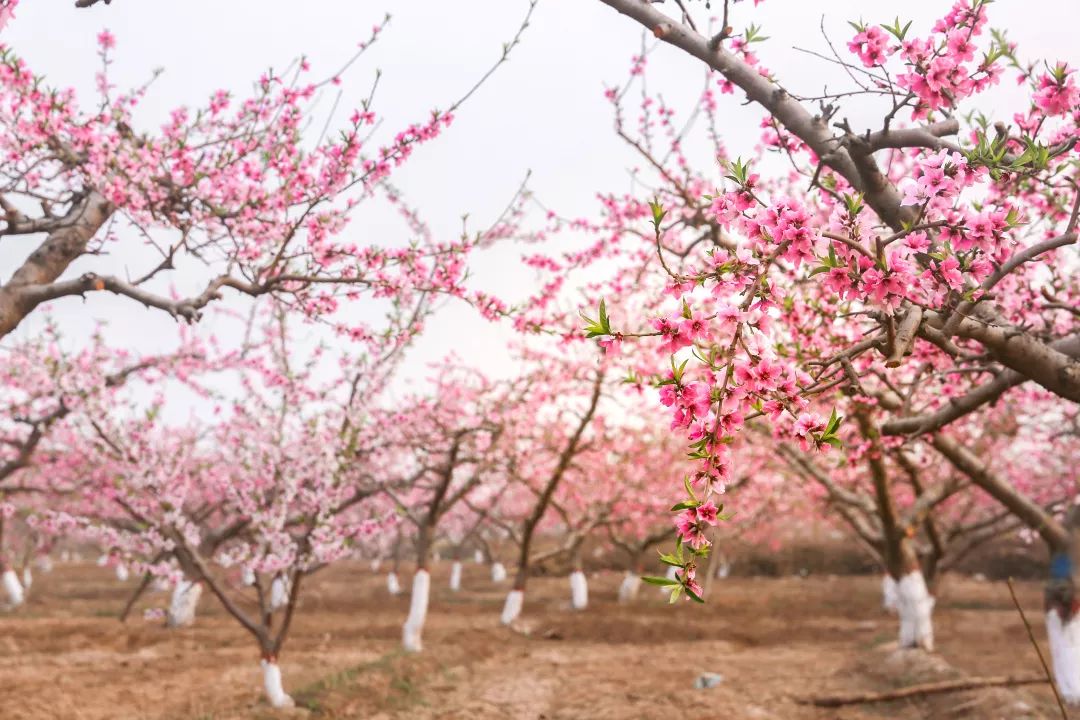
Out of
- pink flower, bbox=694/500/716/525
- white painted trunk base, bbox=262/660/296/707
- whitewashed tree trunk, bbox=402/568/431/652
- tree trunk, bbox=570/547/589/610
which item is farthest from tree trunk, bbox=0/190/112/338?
tree trunk, bbox=570/547/589/610

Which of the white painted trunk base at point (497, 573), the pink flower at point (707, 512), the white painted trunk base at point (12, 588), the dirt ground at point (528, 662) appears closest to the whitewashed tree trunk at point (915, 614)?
the dirt ground at point (528, 662)

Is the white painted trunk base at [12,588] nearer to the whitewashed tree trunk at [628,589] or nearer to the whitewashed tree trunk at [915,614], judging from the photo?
the whitewashed tree trunk at [628,589]

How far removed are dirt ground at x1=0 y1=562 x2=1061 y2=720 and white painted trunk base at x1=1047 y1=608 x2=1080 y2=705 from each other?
35 cm

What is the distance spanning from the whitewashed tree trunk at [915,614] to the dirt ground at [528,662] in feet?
1.31

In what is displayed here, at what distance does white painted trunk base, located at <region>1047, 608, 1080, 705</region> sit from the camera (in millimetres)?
8359

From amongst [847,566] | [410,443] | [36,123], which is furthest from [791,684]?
[847,566]

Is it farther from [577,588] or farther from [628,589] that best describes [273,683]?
[628,589]

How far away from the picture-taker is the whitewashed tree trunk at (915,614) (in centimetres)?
1176

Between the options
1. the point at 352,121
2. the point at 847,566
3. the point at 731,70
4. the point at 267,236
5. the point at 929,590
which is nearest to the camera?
the point at 731,70

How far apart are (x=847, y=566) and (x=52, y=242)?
33328mm

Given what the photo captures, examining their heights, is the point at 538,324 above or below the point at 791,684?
above

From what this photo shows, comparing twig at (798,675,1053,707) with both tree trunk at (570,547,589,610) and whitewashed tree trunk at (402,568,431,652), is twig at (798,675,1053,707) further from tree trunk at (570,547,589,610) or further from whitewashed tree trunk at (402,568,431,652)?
tree trunk at (570,547,589,610)

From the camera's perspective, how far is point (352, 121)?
21.0ft

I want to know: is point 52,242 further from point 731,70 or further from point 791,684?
point 791,684
